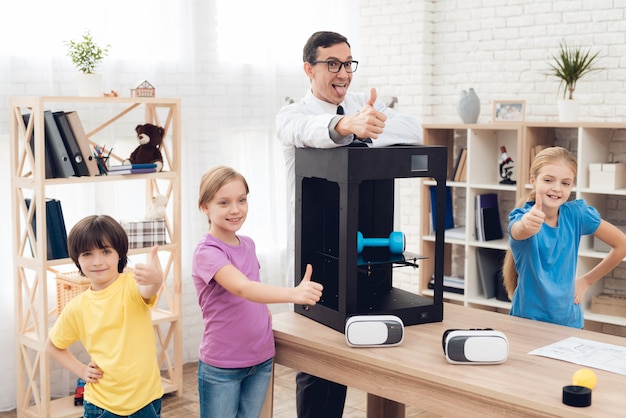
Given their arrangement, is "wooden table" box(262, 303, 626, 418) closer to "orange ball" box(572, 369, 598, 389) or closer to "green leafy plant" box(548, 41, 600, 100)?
"orange ball" box(572, 369, 598, 389)

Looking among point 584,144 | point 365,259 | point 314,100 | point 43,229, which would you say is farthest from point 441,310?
point 584,144

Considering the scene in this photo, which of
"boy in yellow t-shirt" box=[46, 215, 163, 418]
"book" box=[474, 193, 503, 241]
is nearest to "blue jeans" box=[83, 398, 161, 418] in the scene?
"boy in yellow t-shirt" box=[46, 215, 163, 418]

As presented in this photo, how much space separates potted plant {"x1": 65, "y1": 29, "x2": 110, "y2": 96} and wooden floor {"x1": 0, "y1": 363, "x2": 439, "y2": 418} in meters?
1.66

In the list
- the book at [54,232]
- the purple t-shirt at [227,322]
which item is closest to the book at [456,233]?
the book at [54,232]

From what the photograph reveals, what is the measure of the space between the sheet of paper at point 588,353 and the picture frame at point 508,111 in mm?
2980

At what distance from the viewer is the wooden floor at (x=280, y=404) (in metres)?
4.12

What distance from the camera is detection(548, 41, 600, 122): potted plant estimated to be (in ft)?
15.9

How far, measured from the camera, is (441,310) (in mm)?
2555

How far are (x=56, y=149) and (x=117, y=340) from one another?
1.64 meters

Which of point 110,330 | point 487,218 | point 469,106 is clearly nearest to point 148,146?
point 110,330

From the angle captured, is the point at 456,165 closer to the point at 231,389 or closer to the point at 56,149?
the point at 56,149

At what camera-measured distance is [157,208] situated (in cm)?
431

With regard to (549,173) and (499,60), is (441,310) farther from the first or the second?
(499,60)

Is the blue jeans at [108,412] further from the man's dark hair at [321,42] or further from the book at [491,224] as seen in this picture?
the book at [491,224]
